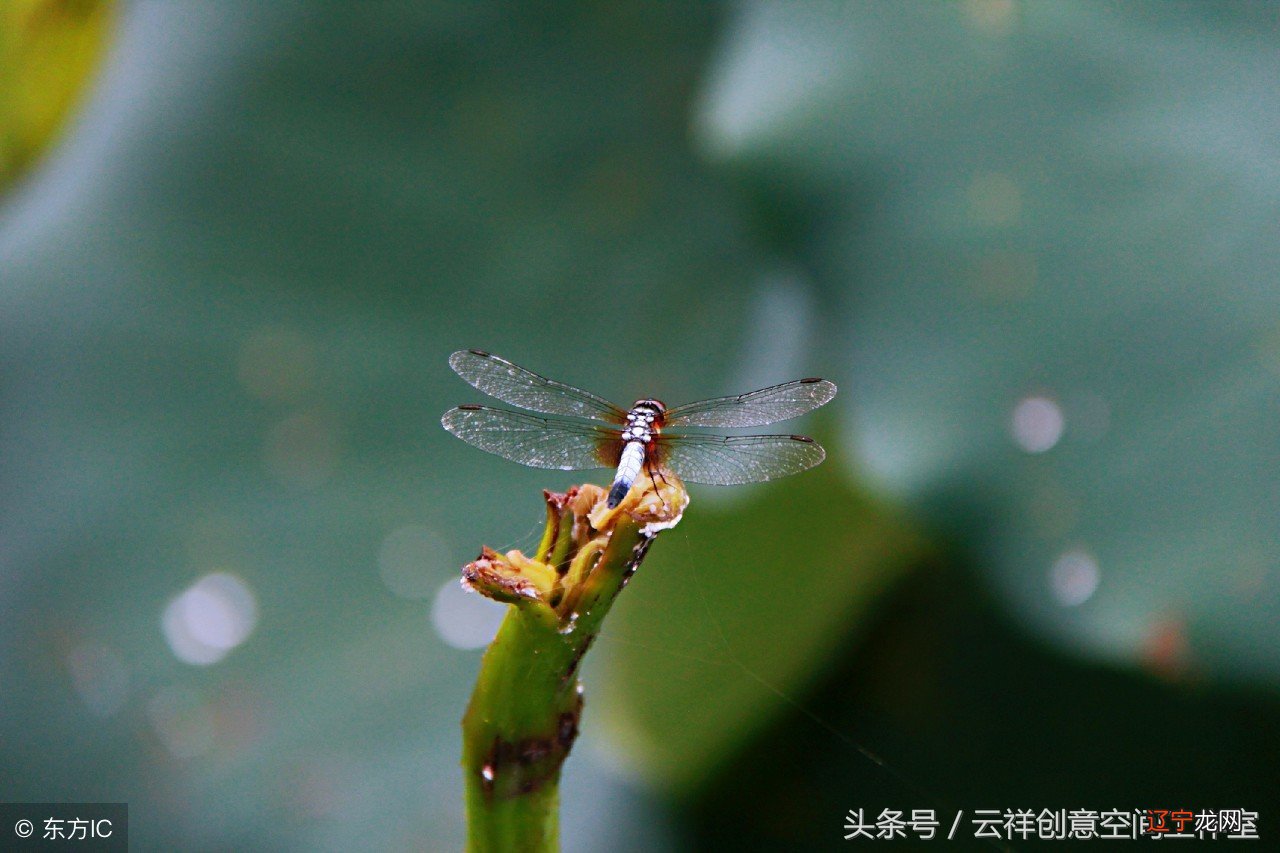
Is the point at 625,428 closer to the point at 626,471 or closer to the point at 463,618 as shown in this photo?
the point at 626,471

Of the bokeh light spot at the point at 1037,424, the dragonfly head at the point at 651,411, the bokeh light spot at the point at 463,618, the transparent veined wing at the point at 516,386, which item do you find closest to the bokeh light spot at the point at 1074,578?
the bokeh light spot at the point at 1037,424

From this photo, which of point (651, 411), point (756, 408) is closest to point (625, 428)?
point (651, 411)

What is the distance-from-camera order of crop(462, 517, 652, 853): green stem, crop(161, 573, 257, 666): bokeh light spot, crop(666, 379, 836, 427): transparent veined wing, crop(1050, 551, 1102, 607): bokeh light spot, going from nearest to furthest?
crop(462, 517, 652, 853): green stem → crop(1050, 551, 1102, 607): bokeh light spot → crop(666, 379, 836, 427): transparent veined wing → crop(161, 573, 257, 666): bokeh light spot

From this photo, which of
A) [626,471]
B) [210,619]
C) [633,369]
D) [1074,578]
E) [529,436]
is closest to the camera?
[626,471]

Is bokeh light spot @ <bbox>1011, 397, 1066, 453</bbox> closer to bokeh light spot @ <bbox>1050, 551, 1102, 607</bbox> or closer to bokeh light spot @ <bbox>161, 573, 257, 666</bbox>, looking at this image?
bokeh light spot @ <bbox>1050, 551, 1102, 607</bbox>

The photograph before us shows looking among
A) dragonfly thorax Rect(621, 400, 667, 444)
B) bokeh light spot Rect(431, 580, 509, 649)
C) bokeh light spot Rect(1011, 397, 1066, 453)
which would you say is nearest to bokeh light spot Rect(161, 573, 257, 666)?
bokeh light spot Rect(431, 580, 509, 649)

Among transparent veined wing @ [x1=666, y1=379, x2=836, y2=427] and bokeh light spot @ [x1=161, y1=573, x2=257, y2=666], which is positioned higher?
transparent veined wing @ [x1=666, y1=379, x2=836, y2=427]

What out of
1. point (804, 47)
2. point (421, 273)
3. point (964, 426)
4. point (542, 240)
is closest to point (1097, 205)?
point (964, 426)
